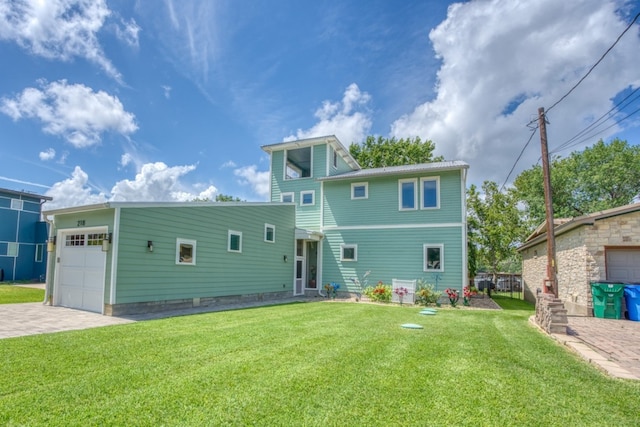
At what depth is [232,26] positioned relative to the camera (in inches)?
470

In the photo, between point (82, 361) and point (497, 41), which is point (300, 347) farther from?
point (497, 41)

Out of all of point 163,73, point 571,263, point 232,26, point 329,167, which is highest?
point 232,26

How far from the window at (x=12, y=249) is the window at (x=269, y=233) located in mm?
19887

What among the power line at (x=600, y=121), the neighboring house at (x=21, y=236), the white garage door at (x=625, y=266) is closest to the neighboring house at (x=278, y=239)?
the power line at (x=600, y=121)

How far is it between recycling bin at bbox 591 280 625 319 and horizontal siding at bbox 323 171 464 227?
16.9 ft

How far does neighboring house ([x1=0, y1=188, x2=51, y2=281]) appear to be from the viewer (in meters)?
21.4

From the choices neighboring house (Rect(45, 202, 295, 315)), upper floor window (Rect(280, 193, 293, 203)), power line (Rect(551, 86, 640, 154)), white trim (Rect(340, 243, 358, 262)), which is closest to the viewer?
neighboring house (Rect(45, 202, 295, 315))

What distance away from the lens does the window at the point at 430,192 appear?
14.1 meters

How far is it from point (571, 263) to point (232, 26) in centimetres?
1412

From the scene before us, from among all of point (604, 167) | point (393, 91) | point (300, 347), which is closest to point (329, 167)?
point (393, 91)

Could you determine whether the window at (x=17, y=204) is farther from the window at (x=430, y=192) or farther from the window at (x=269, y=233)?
the window at (x=430, y=192)

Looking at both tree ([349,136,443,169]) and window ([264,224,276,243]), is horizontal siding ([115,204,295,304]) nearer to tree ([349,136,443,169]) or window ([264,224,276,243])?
window ([264,224,276,243])

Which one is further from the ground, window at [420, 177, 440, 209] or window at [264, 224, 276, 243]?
window at [420, 177, 440, 209]

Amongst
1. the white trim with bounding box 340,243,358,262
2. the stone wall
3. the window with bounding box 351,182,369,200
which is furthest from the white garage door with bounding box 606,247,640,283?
the window with bounding box 351,182,369,200
